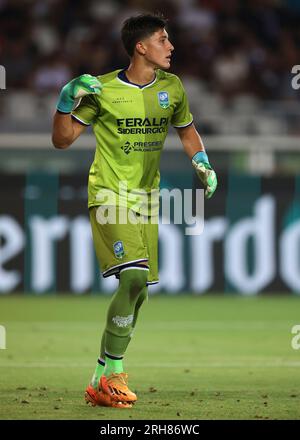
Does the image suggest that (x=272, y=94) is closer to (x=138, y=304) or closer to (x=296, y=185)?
(x=296, y=185)

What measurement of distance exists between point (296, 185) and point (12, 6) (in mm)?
7225

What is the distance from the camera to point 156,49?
7277 millimetres

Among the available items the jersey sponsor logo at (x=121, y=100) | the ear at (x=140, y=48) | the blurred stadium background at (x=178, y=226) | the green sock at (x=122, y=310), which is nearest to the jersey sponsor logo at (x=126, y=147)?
the jersey sponsor logo at (x=121, y=100)

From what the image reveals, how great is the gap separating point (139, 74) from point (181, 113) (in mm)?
395

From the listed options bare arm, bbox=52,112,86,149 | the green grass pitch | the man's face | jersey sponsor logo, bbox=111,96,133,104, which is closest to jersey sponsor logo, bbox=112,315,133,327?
the green grass pitch

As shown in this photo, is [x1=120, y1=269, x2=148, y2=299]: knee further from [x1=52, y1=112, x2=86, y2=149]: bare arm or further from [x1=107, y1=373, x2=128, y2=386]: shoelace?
[x1=52, y1=112, x2=86, y2=149]: bare arm

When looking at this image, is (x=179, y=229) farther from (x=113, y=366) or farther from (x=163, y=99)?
(x=113, y=366)

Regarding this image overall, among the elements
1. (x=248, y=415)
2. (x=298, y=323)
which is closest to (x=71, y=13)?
(x=298, y=323)

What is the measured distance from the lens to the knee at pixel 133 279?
23.0 feet

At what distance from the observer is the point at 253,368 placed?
8.91 meters

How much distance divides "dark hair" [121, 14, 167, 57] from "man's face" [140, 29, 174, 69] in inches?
1.5

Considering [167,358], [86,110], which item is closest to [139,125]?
[86,110]

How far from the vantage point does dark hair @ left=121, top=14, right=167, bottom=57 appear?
7.32 metres

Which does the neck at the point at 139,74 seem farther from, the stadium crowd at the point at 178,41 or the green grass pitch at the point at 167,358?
the stadium crowd at the point at 178,41
